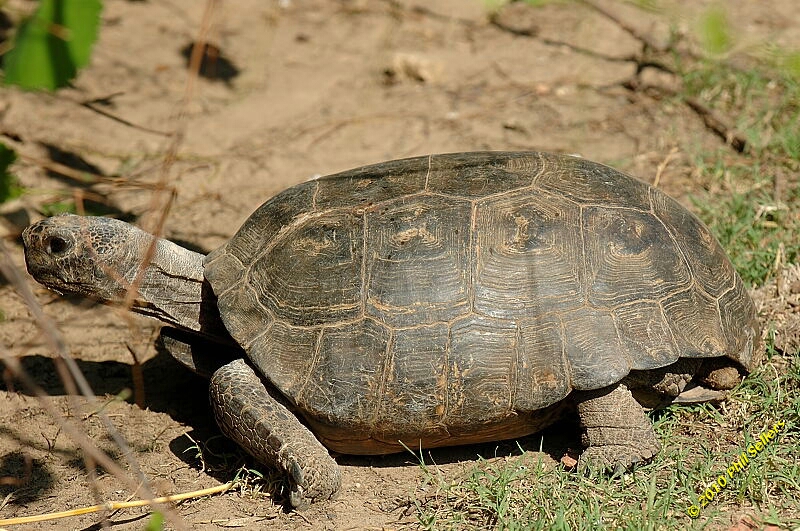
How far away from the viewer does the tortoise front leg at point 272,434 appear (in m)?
4.08

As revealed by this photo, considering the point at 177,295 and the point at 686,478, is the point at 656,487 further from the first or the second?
the point at 177,295

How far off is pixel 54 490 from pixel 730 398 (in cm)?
379

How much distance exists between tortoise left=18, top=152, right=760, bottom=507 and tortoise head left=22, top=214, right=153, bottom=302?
627mm

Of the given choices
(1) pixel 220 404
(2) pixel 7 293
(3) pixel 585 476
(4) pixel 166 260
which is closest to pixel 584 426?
(3) pixel 585 476

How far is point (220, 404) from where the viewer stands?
4270mm

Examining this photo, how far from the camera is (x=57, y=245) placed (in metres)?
4.64

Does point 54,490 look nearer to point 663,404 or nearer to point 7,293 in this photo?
point 7,293

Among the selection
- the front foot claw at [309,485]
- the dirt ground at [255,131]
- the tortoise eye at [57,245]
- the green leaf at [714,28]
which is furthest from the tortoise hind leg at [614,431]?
the tortoise eye at [57,245]

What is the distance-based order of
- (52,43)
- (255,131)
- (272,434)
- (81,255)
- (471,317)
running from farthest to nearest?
1. (255,131)
2. (81,255)
3. (272,434)
4. (471,317)
5. (52,43)

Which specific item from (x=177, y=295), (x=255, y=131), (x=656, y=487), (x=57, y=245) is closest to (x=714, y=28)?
(x=656, y=487)

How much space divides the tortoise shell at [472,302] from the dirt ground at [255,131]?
578 mm

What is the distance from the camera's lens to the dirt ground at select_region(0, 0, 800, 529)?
4.48 meters

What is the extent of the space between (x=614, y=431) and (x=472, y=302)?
39.2 inches

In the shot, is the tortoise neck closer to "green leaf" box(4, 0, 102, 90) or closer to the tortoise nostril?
the tortoise nostril
